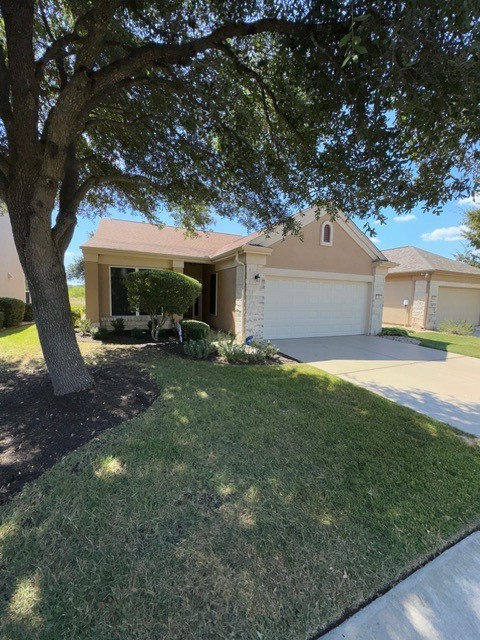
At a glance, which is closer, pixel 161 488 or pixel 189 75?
pixel 161 488

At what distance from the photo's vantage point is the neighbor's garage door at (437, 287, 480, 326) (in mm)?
16312

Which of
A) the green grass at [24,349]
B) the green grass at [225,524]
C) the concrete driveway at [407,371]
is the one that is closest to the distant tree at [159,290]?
the green grass at [24,349]

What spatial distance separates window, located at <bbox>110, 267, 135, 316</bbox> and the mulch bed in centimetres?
590

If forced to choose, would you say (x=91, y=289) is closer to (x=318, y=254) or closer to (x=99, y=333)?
(x=99, y=333)

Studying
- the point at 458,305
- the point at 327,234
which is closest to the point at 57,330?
the point at 327,234

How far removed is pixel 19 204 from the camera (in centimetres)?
389

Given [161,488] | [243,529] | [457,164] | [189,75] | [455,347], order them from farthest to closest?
1. [455,347]
2. [189,75]
3. [457,164]
4. [161,488]
5. [243,529]

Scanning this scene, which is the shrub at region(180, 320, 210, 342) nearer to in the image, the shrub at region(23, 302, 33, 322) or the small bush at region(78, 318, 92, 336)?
the small bush at region(78, 318, 92, 336)

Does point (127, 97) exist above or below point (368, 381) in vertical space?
above

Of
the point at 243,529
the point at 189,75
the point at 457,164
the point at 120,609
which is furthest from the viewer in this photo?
the point at 189,75

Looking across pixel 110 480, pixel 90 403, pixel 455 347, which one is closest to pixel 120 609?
pixel 110 480

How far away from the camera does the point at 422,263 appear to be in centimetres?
1628

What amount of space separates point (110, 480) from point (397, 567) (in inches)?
95.9

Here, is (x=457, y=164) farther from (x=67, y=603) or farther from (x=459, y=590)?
(x=67, y=603)
